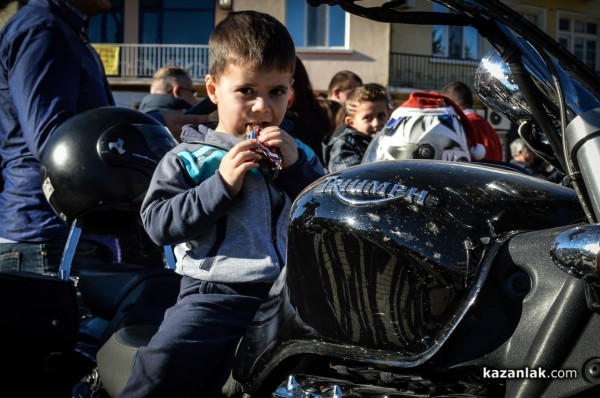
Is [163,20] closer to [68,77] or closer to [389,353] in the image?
[68,77]

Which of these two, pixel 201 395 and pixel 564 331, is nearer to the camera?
pixel 564 331

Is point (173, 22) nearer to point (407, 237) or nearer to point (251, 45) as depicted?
point (251, 45)

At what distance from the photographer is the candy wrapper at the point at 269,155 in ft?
6.72

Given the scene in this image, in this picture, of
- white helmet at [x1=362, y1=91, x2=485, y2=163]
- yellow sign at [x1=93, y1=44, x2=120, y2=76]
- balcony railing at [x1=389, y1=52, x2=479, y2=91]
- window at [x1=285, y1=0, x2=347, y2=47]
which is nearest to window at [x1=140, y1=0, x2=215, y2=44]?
yellow sign at [x1=93, y1=44, x2=120, y2=76]

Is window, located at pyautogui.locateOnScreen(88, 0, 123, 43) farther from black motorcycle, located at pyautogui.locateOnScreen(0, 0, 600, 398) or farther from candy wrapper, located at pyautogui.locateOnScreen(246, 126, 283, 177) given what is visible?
black motorcycle, located at pyautogui.locateOnScreen(0, 0, 600, 398)

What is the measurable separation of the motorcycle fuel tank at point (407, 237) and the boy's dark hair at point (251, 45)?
29.9 inches

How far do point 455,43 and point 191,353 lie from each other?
2558 centimetres

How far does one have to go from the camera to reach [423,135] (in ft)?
10.9

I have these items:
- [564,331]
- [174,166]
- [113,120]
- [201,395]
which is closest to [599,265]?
[564,331]

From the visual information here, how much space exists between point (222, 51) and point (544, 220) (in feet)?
3.66

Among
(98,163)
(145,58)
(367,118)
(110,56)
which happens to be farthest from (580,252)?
(145,58)

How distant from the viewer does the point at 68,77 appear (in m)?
3.24

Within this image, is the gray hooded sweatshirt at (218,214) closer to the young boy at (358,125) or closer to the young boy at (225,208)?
the young boy at (225,208)
